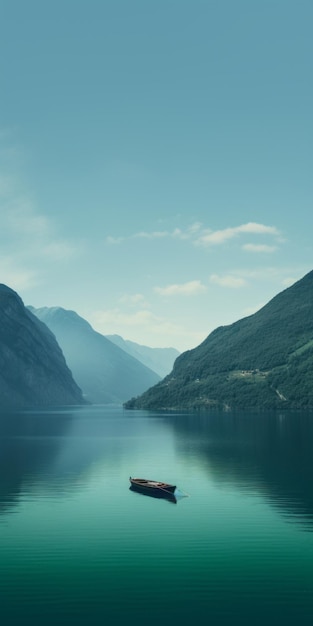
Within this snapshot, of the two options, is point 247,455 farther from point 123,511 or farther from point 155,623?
point 155,623

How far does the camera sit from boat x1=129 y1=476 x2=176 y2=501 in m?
81.6

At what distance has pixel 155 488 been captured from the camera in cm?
8312

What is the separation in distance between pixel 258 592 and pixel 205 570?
6328mm

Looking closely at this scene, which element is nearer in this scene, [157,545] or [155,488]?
[157,545]

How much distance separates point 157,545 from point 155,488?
27.6 meters

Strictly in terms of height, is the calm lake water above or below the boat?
below

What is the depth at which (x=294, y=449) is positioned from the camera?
139250 millimetres

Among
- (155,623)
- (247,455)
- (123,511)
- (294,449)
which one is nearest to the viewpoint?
(155,623)

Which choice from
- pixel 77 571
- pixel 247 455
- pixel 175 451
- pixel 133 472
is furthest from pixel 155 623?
pixel 175 451

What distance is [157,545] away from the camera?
55.7 metres

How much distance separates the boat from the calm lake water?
Answer: 1.30 m

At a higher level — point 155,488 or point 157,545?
point 155,488

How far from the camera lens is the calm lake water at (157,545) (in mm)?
39656

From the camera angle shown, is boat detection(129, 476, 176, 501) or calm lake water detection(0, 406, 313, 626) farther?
boat detection(129, 476, 176, 501)
